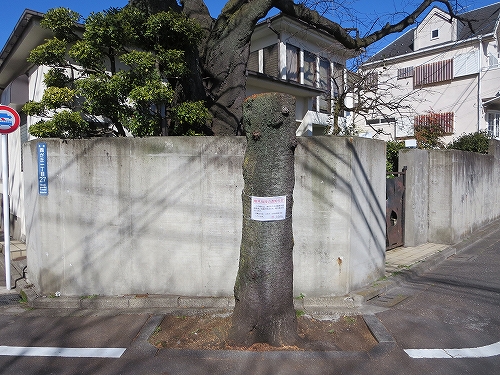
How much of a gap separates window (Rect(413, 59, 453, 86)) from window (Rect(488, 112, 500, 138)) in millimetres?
2730

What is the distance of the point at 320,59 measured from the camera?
14.3 m

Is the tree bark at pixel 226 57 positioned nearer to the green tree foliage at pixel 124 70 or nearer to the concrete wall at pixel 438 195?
the green tree foliage at pixel 124 70

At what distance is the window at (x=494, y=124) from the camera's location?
58.9ft

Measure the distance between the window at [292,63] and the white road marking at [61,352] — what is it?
11.1 meters

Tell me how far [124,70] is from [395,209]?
19.7 feet

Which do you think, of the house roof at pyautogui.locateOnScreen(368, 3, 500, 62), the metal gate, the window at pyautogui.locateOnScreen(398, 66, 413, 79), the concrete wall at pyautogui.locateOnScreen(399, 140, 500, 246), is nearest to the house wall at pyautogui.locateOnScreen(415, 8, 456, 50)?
the house roof at pyautogui.locateOnScreen(368, 3, 500, 62)

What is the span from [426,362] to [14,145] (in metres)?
10.6

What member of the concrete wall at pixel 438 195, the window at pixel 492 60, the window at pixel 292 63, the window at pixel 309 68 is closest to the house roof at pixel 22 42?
the concrete wall at pixel 438 195

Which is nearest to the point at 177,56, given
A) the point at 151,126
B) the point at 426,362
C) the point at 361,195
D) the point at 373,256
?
the point at 151,126

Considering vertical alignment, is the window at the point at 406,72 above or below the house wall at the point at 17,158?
above

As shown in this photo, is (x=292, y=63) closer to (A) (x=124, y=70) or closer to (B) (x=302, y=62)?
(B) (x=302, y=62)

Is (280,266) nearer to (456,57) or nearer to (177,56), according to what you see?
(177,56)

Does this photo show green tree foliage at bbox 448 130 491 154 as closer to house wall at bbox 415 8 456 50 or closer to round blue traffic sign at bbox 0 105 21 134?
house wall at bbox 415 8 456 50

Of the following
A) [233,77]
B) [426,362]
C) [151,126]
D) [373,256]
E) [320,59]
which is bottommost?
[426,362]
